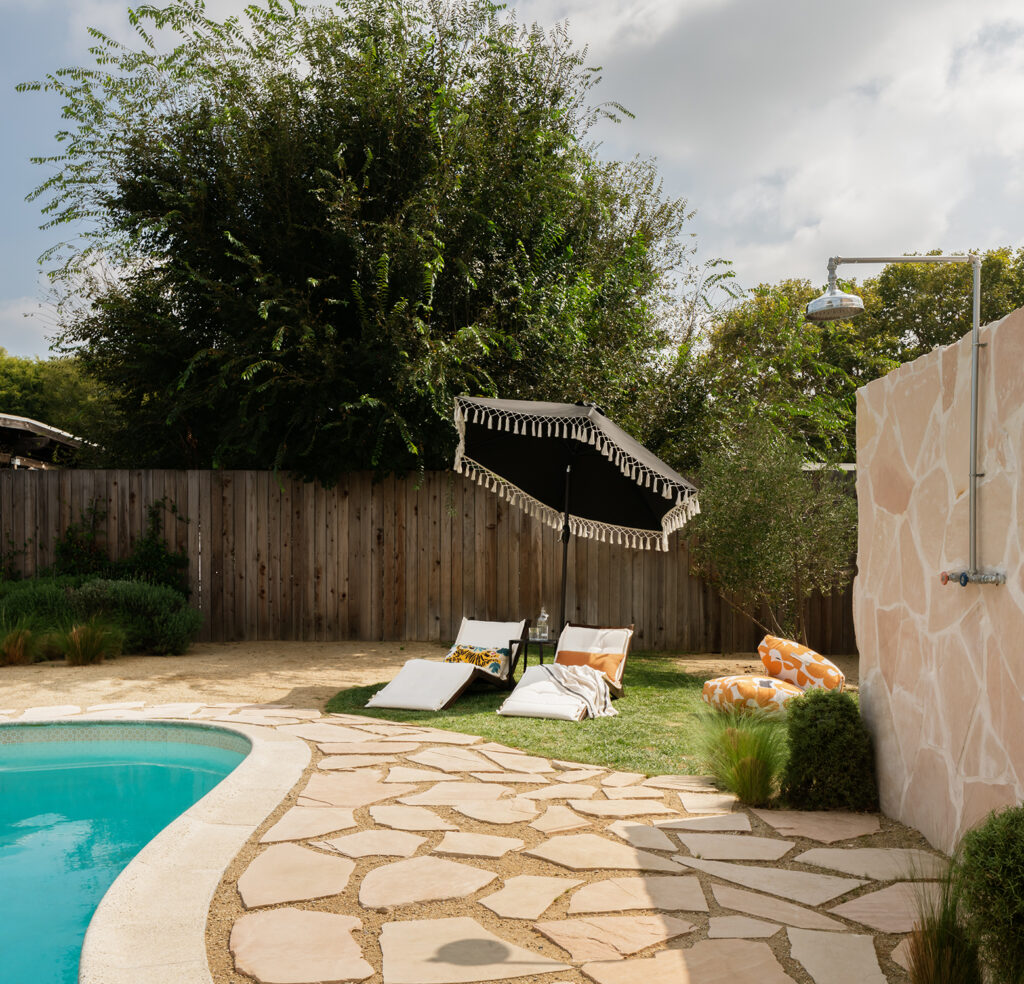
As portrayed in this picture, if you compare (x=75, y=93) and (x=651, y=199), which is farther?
(x=651, y=199)

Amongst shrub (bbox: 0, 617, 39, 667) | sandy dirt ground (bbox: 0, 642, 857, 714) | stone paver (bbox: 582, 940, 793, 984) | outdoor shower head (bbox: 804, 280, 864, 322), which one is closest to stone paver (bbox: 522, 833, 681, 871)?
stone paver (bbox: 582, 940, 793, 984)

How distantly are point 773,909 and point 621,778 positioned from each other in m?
1.67

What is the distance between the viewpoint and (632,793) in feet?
13.8

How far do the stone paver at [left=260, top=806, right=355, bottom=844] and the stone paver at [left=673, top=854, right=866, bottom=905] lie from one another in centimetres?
141

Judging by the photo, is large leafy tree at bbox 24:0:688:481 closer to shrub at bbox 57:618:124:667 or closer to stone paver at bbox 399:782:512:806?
shrub at bbox 57:618:124:667

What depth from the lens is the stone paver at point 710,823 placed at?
3.69m

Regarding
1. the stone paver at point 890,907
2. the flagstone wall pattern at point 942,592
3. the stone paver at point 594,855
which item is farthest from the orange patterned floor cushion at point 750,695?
the stone paver at point 890,907

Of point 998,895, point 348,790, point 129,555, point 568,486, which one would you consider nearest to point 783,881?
point 998,895

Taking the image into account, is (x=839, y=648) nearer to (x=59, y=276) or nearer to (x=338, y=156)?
(x=338, y=156)

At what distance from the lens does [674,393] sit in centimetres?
1062

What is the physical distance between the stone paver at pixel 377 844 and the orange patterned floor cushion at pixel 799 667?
11.8 ft

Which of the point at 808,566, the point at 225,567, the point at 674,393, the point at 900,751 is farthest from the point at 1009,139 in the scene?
the point at 225,567

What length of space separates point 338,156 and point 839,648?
7.53 metres

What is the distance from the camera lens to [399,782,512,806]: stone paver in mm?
4009
